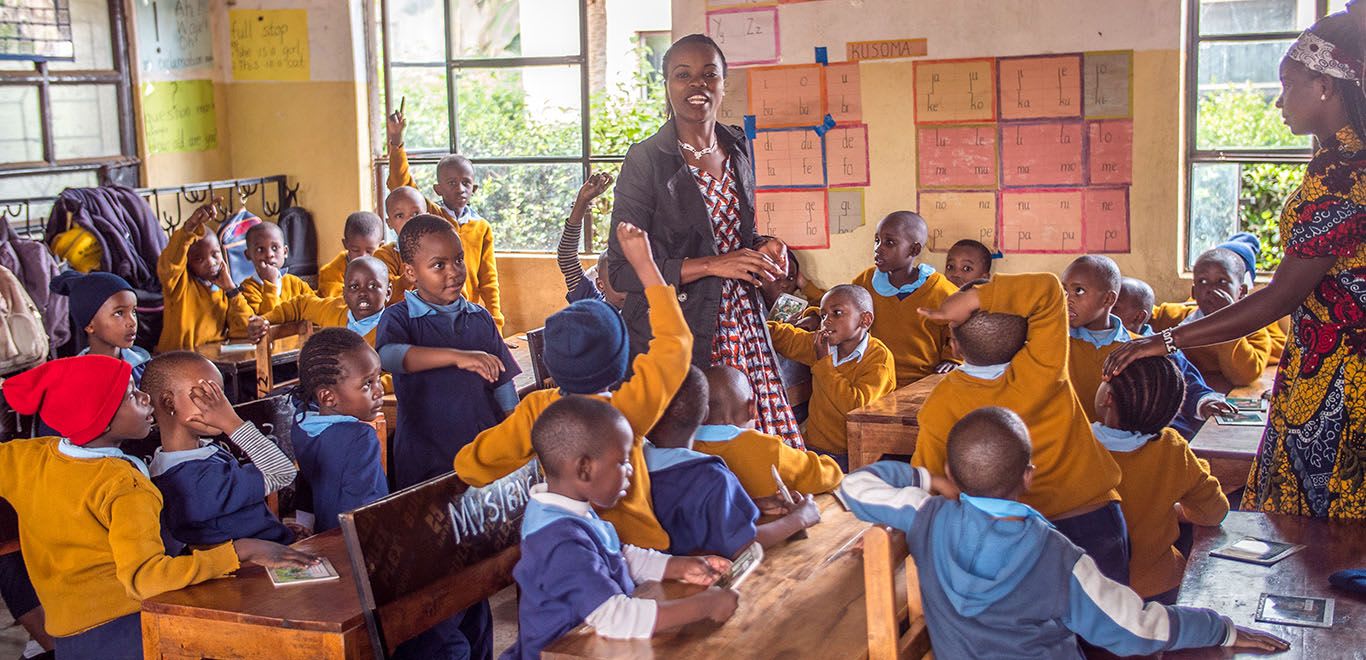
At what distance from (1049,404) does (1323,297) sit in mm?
732

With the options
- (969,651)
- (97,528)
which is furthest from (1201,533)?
(97,528)

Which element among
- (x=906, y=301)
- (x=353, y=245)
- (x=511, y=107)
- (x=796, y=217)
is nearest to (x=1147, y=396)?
(x=906, y=301)

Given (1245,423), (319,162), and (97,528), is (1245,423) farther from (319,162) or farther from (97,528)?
(319,162)

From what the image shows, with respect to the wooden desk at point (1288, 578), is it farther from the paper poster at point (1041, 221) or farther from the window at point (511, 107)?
the window at point (511, 107)

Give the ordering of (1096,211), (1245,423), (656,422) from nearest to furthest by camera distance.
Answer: (656,422), (1245,423), (1096,211)

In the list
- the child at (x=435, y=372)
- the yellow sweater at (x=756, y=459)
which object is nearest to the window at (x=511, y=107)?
the child at (x=435, y=372)

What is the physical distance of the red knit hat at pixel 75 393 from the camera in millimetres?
2807

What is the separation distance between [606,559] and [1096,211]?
163 inches

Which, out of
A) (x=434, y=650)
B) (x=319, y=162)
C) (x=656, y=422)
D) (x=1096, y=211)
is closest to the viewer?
(x=656, y=422)

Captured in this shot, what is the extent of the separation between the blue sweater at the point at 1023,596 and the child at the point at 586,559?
37cm

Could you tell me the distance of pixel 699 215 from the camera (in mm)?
3393

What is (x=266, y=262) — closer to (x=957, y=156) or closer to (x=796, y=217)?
(x=796, y=217)

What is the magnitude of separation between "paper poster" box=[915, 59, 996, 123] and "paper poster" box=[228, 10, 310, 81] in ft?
11.1

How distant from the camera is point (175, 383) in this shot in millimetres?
2951
